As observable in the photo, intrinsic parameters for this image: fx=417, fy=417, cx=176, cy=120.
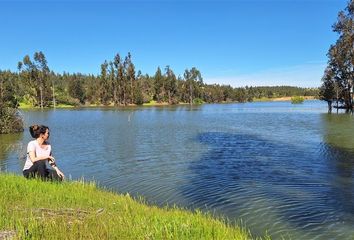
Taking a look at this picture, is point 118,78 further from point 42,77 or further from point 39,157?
point 39,157

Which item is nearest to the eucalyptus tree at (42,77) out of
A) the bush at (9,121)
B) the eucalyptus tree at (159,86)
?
the eucalyptus tree at (159,86)

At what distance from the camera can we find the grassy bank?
7.68 meters

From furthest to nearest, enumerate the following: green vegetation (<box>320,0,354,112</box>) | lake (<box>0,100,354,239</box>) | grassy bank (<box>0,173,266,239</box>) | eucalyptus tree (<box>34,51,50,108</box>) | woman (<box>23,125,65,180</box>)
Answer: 1. eucalyptus tree (<box>34,51,50,108</box>)
2. green vegetation (<box>320,0,354,112</box>)
3. woman (<box>23,125,65,180</box>)
4. lake (<box>0,100,354,239</box>)
5. grassy bank (<box>0,173,266,239</box>)

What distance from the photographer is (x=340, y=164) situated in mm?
20188

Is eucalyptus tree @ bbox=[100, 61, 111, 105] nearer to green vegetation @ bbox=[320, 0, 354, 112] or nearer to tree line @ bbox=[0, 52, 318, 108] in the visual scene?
tree line @ bbox=[0, 52, 318, 108]

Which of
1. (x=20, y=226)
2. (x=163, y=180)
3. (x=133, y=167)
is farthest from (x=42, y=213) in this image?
(x=133, y=167)

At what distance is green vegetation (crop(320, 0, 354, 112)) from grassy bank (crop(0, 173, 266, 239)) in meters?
63.9

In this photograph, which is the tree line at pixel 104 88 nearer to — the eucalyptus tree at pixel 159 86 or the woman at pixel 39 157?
the eucalyptus tree at pixel 159 86

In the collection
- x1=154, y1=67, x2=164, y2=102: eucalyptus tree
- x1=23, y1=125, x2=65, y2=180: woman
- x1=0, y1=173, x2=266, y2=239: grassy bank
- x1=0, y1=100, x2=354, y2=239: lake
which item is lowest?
x1=0, y1=100, x2=354, y2=239: lake

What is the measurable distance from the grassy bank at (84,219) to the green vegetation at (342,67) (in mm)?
63923

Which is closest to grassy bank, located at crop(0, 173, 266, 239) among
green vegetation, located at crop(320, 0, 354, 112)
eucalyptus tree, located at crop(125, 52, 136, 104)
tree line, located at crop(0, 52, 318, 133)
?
green vegetation, located at crop(320, 0, 354, 112)

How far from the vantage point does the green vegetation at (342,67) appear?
67000 millimetres

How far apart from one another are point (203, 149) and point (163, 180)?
10084 mm

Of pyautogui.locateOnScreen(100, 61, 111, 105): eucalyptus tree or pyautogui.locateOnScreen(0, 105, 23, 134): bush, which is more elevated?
pyautogui.locateOnScreen(100, 61, 111, 105): eucalyptus tree
